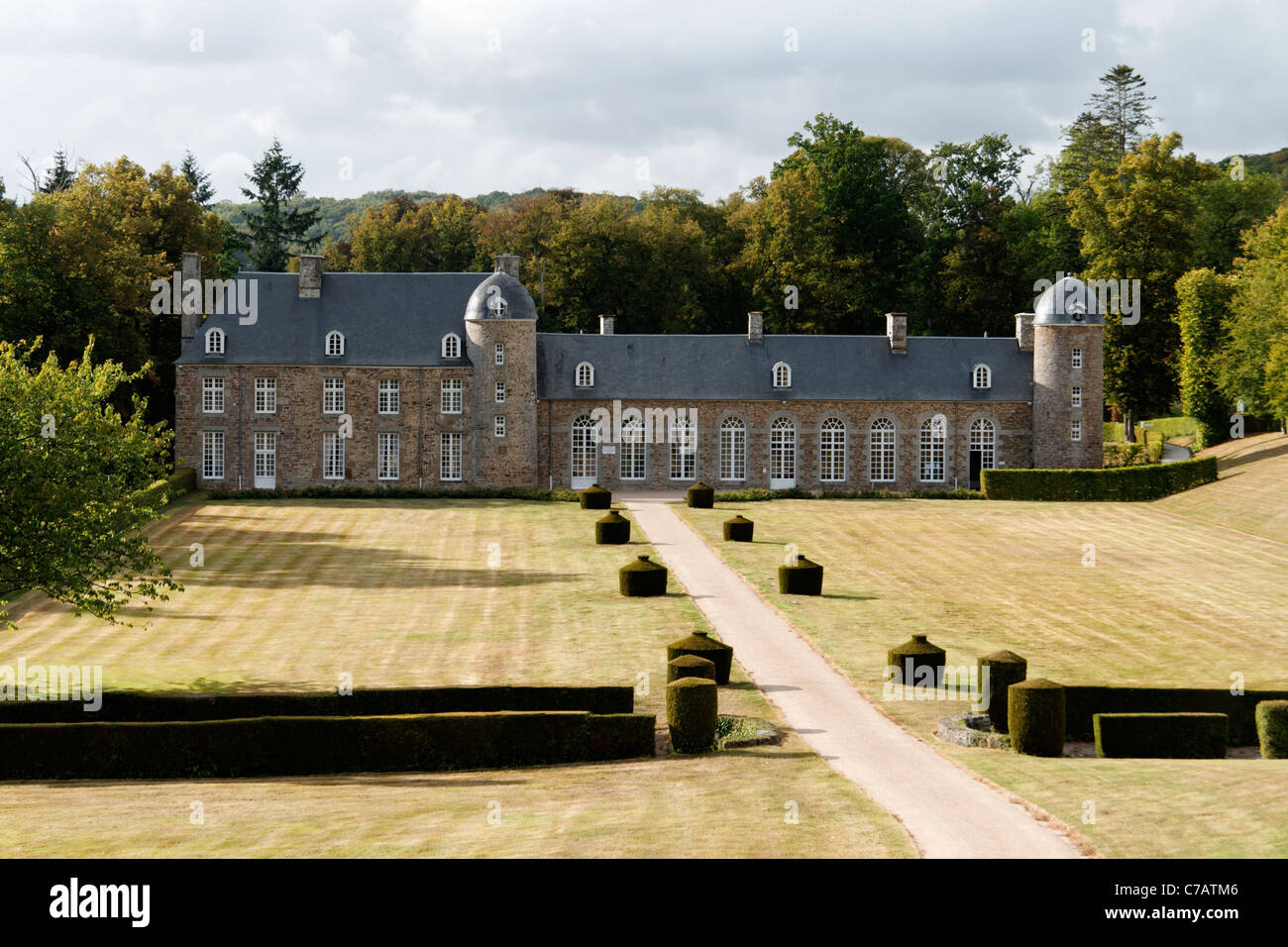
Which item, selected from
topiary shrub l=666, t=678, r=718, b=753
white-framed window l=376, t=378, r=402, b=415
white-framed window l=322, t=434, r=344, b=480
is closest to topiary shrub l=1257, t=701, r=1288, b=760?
topiary shrub l=666, t=678, r=718, b=753

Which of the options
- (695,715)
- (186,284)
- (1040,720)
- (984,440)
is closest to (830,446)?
(984,440)

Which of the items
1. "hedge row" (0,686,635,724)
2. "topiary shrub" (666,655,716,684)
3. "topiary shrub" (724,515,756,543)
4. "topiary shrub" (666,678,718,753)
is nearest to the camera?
"topiary shrub" (666,678,718,753)

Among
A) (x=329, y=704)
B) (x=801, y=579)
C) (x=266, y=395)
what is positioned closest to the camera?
(x=329, y=704)

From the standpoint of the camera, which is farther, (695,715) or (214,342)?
(214,342)

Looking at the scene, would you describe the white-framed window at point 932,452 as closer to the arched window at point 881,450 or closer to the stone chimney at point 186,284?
the arched window at point 881,450

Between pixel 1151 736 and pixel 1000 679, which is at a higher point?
pixel 1000 679

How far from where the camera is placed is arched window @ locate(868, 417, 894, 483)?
60.9 m

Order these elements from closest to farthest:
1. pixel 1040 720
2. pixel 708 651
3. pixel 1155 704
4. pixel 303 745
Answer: pixel 303 745 → pixel 1040 720 → pixel 1155 704 → pixel 708 651

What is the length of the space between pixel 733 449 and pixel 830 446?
181 inches

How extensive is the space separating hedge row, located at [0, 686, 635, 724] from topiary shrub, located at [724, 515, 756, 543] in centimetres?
2168

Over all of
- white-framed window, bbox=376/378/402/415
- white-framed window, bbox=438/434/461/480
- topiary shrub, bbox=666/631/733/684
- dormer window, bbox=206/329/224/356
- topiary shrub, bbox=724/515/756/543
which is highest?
dormer window, bbox=206/329/224/356

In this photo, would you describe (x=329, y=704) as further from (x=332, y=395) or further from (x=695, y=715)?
(x=332, y=395)

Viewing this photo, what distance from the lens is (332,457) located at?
59.7m

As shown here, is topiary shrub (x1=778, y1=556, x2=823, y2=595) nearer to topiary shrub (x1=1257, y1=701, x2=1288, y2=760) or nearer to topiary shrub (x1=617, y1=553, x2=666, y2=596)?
topiary shrub (x1=617, y1=553, x2=666, y2=596)
